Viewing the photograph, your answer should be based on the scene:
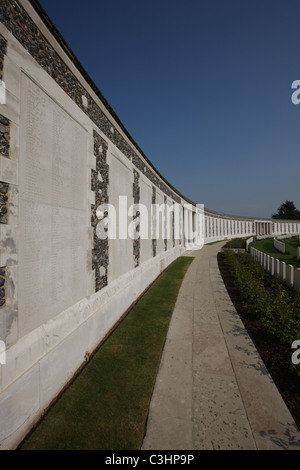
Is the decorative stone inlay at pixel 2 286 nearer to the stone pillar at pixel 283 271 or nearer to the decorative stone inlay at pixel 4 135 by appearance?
the decorative stone inlay at pixel 4 135

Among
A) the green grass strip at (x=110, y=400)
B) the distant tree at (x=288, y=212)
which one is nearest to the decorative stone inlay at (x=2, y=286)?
the green grass strip at (x=110, y=400)

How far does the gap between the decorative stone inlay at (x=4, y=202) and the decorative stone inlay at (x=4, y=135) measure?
0.40 m

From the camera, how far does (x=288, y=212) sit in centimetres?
10306

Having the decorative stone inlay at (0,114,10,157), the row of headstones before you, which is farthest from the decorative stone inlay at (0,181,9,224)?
the row of headstones

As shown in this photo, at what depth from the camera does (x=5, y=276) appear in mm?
2877

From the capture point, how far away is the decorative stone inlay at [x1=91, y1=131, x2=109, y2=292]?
5.41 metres

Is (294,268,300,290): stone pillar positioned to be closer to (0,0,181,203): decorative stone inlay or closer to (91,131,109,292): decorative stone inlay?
(91,131,109,292): decorative stone inlay

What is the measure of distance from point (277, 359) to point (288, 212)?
11624 cm

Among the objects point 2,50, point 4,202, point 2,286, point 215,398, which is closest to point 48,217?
point 4,202

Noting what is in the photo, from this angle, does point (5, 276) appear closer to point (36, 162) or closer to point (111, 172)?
point (36, 162)

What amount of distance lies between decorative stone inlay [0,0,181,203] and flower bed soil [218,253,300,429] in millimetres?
6492

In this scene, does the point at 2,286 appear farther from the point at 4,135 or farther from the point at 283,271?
the point at 283,271

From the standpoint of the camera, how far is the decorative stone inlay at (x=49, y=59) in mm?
3034
